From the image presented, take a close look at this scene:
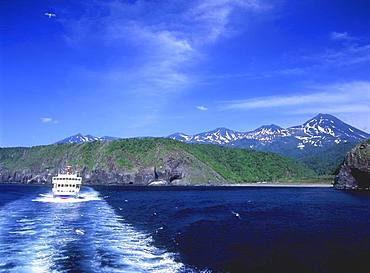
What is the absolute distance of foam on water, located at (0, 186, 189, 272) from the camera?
43062 millimetres

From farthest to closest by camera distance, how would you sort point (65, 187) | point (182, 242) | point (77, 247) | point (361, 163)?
point (361, 163) → point (65, 187) → point (182, 242) → point (77, 247)

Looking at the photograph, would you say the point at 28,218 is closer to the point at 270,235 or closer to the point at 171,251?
the point at 171,251

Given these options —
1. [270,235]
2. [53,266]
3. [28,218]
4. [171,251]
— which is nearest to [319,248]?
[270,235]

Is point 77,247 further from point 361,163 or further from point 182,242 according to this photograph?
point 361,163

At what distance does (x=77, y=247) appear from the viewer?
51781mm

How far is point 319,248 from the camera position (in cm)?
5362

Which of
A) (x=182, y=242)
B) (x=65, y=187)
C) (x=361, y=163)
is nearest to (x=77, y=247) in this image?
(x=182, y=242)

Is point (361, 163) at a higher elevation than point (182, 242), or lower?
higher

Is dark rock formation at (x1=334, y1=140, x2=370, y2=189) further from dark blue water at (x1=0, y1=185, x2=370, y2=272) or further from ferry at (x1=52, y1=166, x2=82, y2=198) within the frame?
ferry at (x1=52, y1=166, x2=82, y2=198)

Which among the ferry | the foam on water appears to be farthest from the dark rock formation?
the foam on water

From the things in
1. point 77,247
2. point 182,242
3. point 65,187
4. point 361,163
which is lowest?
point 77,247

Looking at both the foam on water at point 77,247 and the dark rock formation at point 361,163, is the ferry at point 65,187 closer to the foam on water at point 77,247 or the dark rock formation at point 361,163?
the foam on water at point 77,247

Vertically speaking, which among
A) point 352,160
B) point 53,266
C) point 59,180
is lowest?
point 53,266

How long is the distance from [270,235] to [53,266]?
107 ft
